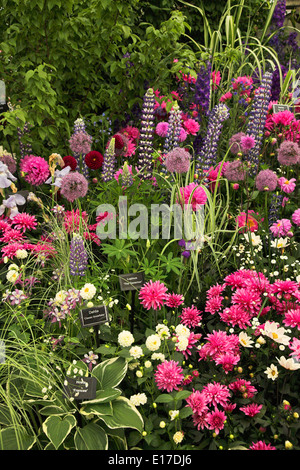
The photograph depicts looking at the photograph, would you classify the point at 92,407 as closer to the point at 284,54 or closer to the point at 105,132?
the point at 105,132

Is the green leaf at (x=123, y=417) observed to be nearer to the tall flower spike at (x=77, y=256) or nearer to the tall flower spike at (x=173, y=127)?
the tall flower spike at (x=77, y=256)

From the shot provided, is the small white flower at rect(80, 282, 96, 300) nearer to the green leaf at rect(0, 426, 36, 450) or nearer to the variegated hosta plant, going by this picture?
the variegated hosta plant

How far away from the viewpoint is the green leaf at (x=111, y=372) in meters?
1.60

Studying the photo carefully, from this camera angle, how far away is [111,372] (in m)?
1.65

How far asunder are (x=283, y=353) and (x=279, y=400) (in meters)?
0.19

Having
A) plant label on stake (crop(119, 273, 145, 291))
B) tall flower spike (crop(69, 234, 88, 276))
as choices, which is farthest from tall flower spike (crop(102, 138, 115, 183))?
plant label on stake (crop(119, 273, 145, 291))

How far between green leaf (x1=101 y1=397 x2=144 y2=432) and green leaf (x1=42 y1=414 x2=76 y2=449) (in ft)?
0.38

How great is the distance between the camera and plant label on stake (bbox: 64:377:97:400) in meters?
1.41

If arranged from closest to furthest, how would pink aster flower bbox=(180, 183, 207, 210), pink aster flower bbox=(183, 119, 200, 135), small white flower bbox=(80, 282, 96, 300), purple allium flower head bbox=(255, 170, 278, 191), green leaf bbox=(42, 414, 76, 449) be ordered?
green leaf bbox=(42, 414, 76, 449) < small white flower bbox=(80, 282, 96, 300) < pink aster flower bbox=(180, 183, 207, 210) < purple allium flower head bbox=(255, 170, 278, 191) < pink aster flower bbox=(183, 119, 200, 135)

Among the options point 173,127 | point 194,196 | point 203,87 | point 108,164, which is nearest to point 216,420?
point 194,196

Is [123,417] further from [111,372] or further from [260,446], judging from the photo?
[260,446]

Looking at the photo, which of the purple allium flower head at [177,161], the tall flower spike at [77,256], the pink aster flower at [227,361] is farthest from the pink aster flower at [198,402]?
the purple allium flower head at [177,161]

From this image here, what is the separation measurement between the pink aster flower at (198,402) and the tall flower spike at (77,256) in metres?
0.77
